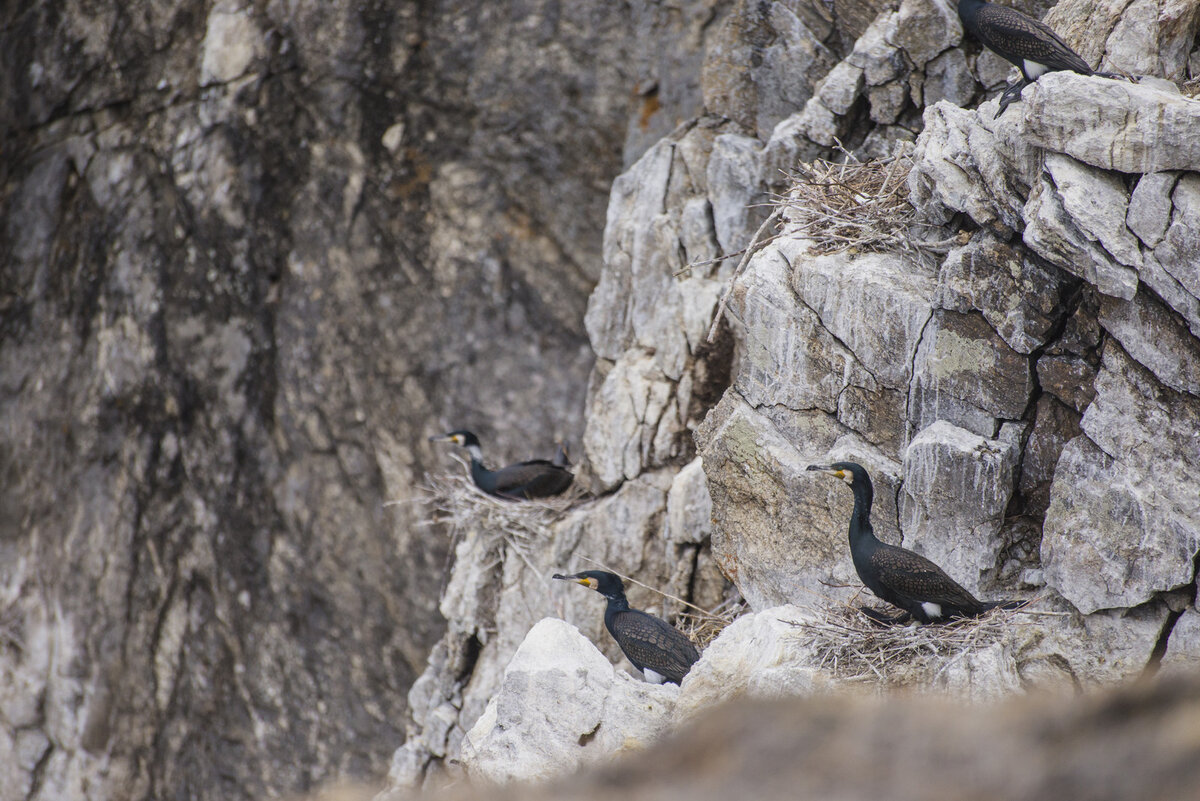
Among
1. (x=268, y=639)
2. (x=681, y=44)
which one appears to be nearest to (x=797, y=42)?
(x=681, y=44)

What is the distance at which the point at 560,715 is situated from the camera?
4766 millimetres

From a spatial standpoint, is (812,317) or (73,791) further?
(73,791)

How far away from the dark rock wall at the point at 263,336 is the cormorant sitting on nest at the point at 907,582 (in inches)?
234

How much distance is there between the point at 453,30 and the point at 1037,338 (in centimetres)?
767

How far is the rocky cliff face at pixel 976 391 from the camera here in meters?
4.13

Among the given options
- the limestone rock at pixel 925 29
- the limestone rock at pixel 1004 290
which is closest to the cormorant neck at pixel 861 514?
the limestone rock at pixel 1004 290

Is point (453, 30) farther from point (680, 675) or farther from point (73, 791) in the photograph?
point (73, 791)

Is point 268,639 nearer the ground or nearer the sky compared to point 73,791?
nearer the sky

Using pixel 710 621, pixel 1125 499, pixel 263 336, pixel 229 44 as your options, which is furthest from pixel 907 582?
pixel 229 44

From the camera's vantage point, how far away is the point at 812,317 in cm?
530

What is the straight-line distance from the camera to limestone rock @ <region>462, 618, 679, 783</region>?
468 cm

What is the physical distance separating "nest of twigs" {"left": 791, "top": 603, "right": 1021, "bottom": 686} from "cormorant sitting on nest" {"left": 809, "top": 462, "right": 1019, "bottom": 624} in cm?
6

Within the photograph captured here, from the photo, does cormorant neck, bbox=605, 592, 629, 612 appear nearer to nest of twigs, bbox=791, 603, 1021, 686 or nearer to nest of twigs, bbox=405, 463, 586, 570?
nest of twigs, bbox=791, 603, 1021, 686

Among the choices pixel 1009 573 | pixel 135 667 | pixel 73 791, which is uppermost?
pixel 1009 573
